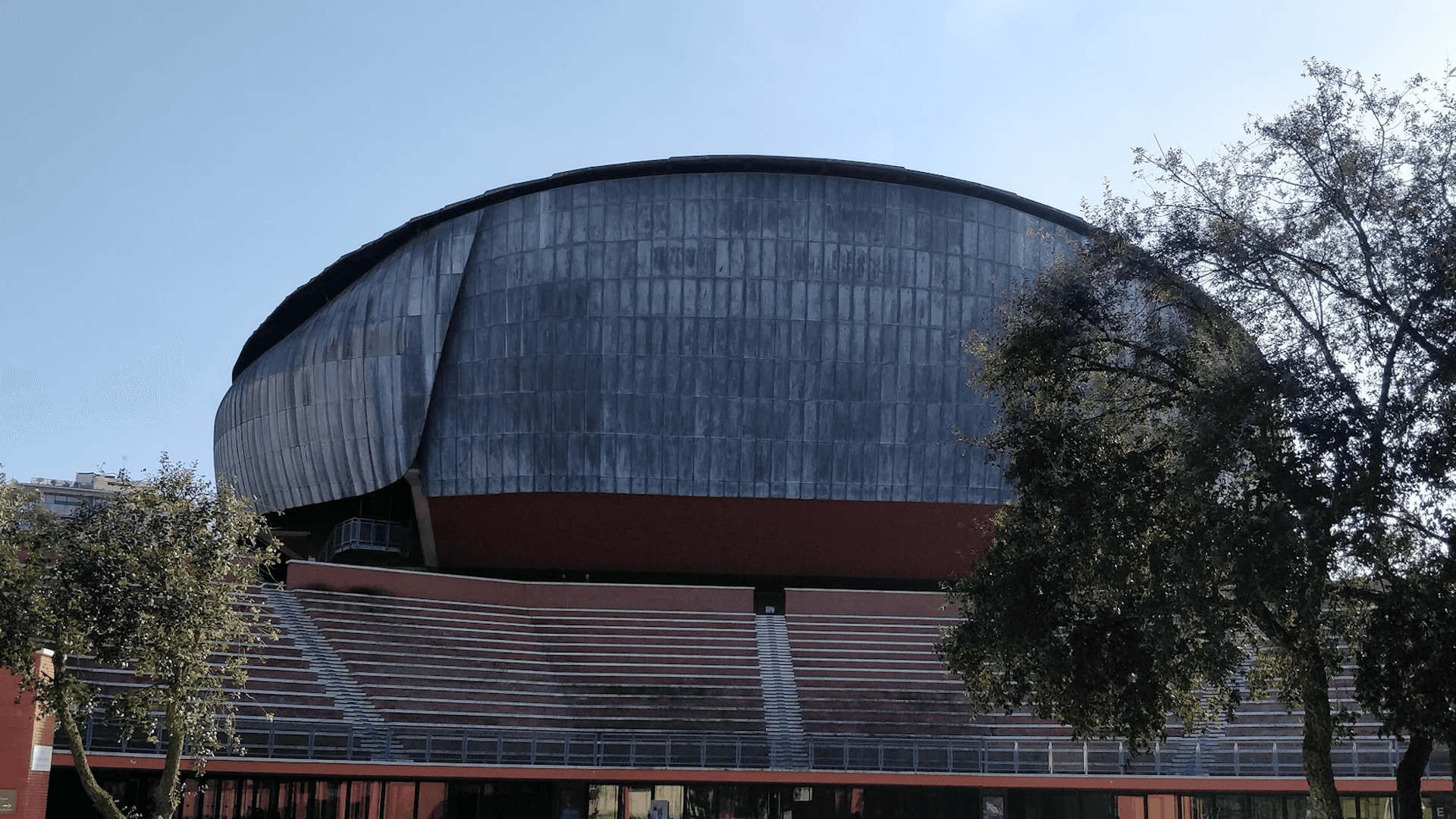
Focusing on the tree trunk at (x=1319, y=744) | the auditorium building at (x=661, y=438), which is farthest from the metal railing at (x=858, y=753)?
the tree trunk at (x=1319, y=744)

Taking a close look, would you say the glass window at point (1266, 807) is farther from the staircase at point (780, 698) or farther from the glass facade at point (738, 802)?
the staircase at point (780, 698)

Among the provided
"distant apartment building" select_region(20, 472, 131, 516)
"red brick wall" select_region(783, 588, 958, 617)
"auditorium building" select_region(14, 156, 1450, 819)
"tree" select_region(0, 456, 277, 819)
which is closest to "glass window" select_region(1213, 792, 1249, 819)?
"auditorium building" select_region(14, 156, 1450, 819)

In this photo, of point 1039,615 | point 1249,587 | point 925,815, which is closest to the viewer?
point 1249,587

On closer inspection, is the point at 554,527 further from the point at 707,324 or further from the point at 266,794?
the point at 266,794

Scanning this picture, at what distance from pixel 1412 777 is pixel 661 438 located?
32105 mm

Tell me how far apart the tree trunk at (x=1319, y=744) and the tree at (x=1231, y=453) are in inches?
1.3

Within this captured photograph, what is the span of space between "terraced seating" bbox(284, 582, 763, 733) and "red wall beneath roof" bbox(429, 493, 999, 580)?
3982 millimetres

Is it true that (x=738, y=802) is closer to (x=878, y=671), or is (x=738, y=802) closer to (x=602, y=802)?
(x=602, y=802)

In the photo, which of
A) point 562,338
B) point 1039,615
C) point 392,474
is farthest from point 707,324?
point 1039,615

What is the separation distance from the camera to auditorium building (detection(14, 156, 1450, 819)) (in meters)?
40.8

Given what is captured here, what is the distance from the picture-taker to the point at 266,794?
3019cm

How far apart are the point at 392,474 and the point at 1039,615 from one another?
110 ft

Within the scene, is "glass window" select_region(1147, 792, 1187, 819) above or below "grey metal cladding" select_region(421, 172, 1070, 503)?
below

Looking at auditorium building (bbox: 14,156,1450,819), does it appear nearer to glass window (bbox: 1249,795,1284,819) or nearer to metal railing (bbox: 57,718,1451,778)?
metal railing (bbox: 57,718,1451,778)
